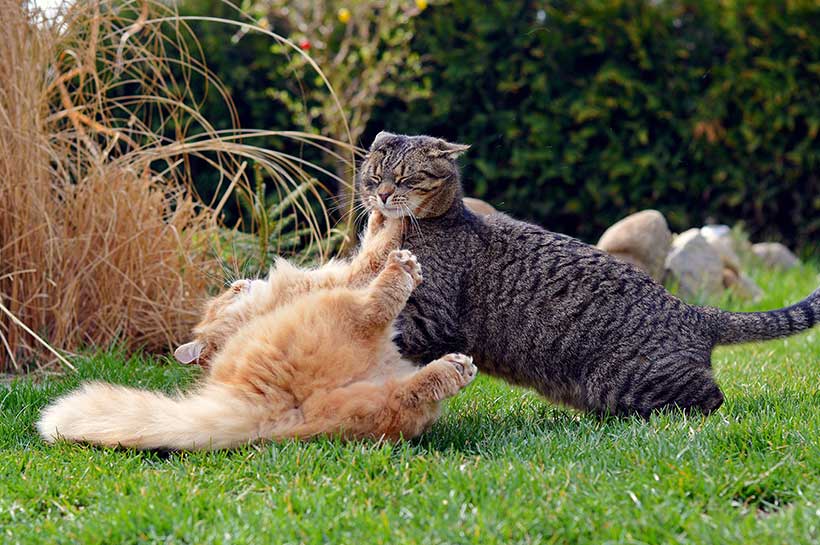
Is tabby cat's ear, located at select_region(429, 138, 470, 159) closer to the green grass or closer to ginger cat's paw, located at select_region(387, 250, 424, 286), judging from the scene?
ginger cat's paw, located at select_region(387, 250, 424, 286)

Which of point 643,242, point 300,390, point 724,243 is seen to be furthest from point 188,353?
point 724,243

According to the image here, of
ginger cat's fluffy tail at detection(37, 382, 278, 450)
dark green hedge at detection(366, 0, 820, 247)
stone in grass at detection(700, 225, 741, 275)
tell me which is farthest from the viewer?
dark green hedge at detection(366, 0, 820, 247)

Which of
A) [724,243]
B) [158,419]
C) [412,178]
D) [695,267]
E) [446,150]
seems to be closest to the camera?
[158,419]

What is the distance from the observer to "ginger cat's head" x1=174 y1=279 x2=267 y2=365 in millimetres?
3641

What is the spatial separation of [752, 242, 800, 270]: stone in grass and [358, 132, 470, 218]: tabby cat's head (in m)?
5.12

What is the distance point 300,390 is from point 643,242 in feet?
13.9

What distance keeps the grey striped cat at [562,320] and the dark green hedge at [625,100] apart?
431cm

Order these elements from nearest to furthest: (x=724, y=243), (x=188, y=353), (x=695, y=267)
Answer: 1. (x=188, y=353)
2. (x=695, y=267)
3. (x=724, y=243)

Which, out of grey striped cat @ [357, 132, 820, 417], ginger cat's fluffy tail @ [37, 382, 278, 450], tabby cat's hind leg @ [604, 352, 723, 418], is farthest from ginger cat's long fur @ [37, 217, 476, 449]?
tabby cat's hind leg @ [604, 352, 723, 418]

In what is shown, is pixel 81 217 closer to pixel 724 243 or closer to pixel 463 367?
pixel 463 367

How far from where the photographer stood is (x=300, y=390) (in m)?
3.15

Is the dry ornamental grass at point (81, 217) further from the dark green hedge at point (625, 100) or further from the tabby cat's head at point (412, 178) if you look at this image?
the dark green hedge at point (625, 100)

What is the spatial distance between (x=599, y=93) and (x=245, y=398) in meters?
5.85

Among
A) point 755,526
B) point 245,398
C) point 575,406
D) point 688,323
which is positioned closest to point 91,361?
point 245,398
